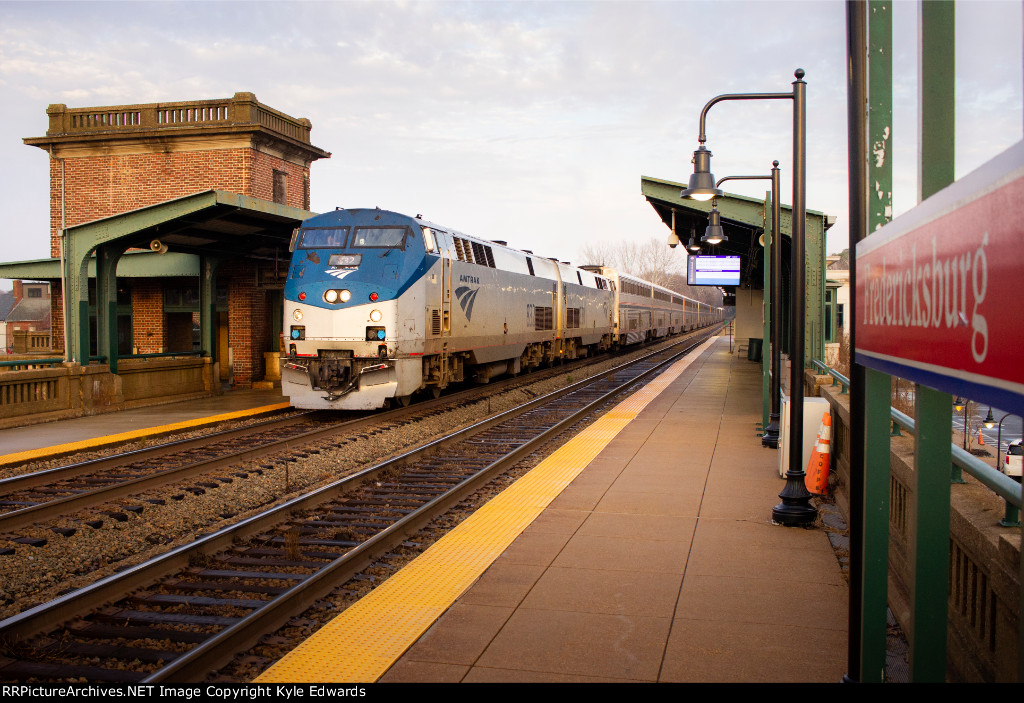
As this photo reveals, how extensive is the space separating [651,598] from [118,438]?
356 inches

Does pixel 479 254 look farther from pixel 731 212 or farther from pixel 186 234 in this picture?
pixel 186 234

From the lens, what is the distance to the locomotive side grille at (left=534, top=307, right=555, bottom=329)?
22516 mm

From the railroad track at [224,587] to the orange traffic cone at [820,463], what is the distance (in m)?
3.48

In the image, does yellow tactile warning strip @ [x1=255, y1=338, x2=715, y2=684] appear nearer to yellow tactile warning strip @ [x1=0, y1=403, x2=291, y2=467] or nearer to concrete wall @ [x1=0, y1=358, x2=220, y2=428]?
yellow tactile warning strip @ [x1=0, y1=403, x2=291, y2=467]

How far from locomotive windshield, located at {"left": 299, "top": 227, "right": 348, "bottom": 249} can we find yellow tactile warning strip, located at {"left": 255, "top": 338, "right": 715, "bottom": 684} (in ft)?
23.0

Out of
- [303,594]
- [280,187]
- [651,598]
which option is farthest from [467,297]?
[651,598]

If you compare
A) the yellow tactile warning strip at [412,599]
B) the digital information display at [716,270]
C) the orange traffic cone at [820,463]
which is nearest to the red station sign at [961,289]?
the yellow tactile warning strip at [412,599]

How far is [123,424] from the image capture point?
519 inches

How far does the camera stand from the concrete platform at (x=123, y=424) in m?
11.1

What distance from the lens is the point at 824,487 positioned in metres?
8.33

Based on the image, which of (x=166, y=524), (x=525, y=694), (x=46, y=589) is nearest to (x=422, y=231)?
(x=166, y=524)

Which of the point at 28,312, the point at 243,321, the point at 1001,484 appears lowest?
the point at 1001,484

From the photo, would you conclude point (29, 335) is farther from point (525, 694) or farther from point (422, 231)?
point (525, 694)

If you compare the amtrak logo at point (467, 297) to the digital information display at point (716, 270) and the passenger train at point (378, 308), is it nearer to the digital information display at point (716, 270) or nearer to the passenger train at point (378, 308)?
the passenger train at point (378, 308)
